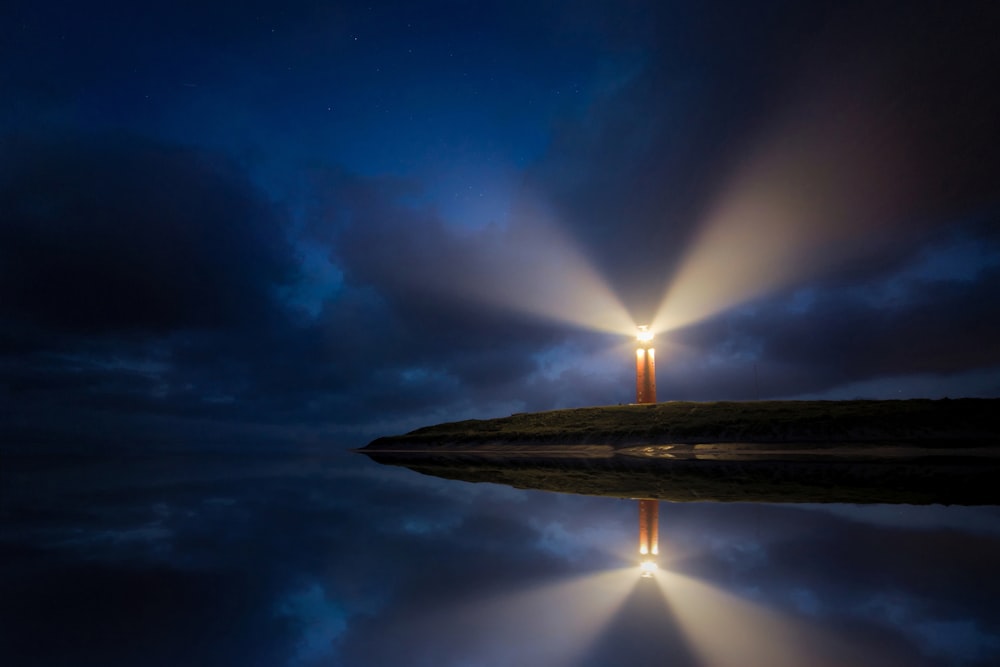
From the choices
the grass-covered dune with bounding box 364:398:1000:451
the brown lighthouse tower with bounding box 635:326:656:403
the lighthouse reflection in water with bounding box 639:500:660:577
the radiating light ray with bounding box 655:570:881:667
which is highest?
the brown lighthouse tower with bounding box 635:326:656:403

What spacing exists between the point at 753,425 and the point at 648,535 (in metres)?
35.0

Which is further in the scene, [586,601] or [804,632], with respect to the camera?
[586,601]

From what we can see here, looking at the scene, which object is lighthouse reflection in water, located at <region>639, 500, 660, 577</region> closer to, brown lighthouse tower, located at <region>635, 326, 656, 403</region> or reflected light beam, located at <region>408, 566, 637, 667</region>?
reflected light beam, located at <region>408, 566, 637, 667</region>

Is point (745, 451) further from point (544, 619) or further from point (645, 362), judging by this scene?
point (544, 619)

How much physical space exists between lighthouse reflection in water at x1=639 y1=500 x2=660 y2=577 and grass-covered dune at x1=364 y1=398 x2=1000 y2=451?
28.9 metres

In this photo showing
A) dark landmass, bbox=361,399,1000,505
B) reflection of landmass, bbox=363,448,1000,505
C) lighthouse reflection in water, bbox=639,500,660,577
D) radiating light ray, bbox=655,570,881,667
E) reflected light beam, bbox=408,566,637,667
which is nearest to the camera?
radiating light ray, bbox=655,570,881,667

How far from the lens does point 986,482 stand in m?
15.2

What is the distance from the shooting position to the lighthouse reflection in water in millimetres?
6492

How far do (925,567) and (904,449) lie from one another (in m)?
30.1

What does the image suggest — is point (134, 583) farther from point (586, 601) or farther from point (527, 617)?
point (586, 601)

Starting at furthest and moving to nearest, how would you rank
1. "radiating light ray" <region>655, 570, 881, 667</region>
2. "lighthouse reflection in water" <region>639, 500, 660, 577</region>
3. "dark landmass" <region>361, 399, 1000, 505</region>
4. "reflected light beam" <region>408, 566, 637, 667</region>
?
"dark landmass" <region>361, 399, 1000, 505</region>, "lighthouse reflection in water" <region>639, 500, 660, 577</region>, "reflected light beam" <region>408, 566, 637, 667</region>, "radiating light ray" <region>655, 570, 881, 667</region>

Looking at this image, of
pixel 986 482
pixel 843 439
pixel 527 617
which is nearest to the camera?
pixel 527 617

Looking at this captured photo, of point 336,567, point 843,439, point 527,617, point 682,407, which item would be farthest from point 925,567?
point 682,407

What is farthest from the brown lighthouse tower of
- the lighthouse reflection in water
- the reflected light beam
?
the reflected light beam
